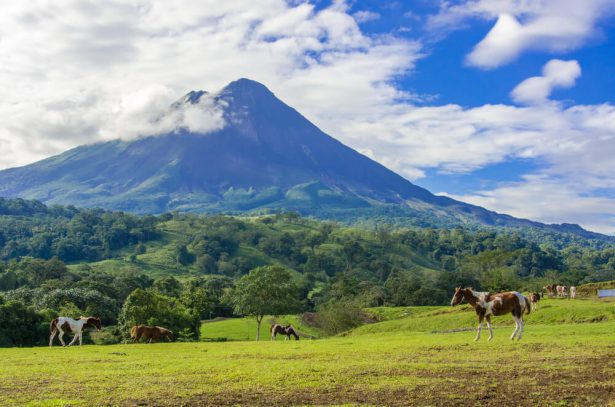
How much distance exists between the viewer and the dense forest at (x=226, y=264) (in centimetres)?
9012

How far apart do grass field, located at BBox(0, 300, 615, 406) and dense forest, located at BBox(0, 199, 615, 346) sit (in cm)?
4215

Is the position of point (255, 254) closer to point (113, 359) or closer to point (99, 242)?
point (99, 242)

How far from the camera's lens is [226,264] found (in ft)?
499

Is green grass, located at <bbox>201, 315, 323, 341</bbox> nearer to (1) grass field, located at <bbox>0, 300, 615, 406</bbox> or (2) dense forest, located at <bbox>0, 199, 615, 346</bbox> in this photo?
(2) dense forest, located at <bbox>0, 199, 615, 346</bbox>

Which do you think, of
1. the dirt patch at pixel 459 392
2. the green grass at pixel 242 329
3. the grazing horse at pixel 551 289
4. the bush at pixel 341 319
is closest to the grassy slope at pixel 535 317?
the grazing horse at pixel 551 289

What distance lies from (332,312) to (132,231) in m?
121

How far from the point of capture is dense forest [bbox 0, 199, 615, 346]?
90.1 m

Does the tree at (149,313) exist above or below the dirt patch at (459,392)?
below

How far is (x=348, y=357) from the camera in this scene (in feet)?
58.5

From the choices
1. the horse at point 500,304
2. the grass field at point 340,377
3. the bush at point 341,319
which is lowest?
the bush at point 341,319

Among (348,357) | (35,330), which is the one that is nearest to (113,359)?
(348,357)

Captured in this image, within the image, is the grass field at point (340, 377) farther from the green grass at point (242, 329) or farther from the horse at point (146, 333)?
the green grass at point (242, 329)

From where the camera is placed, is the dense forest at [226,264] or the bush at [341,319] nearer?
the bush at [341,319]

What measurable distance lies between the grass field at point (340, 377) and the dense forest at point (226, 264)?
42150mm
